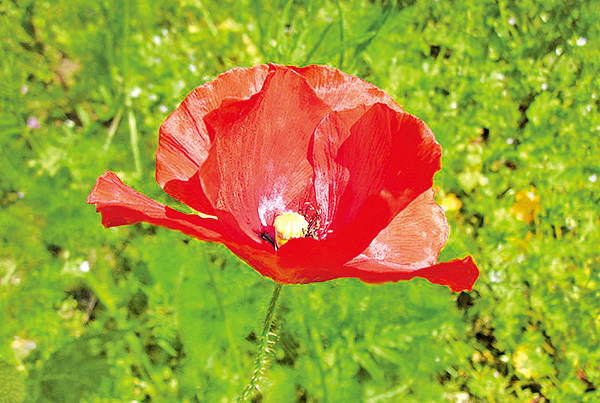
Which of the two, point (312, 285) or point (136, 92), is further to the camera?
point (136, 92)

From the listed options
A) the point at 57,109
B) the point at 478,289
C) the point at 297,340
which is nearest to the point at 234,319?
the point at 297,340

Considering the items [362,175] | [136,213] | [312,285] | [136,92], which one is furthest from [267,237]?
[136,92]

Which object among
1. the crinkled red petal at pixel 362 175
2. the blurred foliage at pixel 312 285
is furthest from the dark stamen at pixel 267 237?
the blurred foliage at pixel 312 285

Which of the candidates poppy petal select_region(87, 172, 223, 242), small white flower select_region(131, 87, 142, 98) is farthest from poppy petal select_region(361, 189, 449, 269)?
small white flower select_region(131, 87, 142, 98)

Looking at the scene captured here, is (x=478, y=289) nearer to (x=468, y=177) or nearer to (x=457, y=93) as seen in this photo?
(x=468, y=177)

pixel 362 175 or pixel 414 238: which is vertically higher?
pixel 362 175

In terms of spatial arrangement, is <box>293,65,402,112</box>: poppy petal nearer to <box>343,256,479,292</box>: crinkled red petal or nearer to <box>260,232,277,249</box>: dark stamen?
<box>260,232,277,249</box>: dark stamen

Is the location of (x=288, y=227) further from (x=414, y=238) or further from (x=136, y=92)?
(x=136, y=92)
